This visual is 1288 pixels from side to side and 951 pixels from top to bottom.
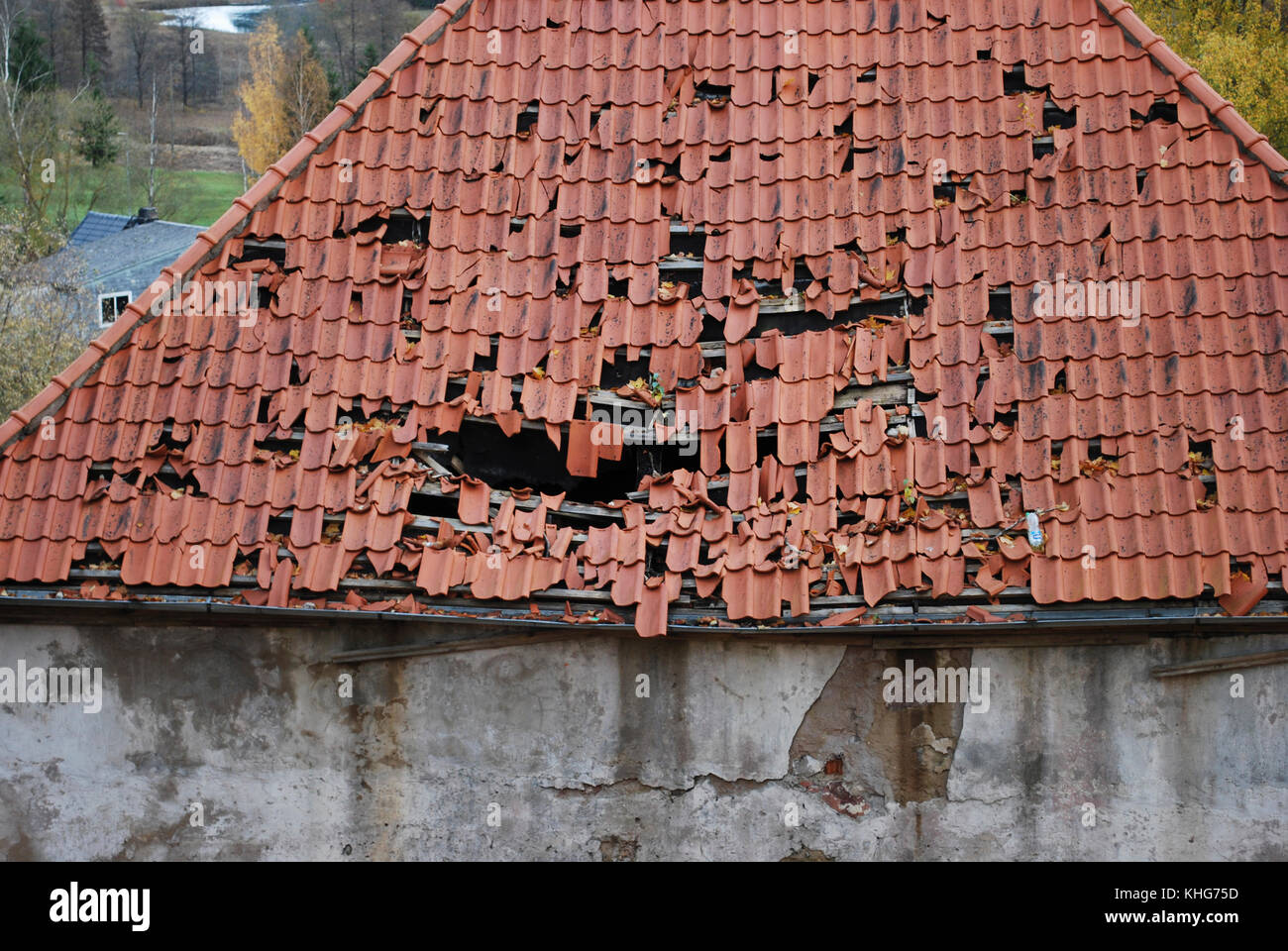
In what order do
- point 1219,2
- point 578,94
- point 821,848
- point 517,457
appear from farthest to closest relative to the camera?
1. point 1219,2
2. point 578,94
3. point 517,457
4. point 821,848

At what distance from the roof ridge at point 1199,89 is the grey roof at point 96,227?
36.5m

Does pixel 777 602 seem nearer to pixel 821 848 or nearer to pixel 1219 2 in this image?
pixel 821 848

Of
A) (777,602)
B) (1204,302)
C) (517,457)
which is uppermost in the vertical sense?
(1204,302)

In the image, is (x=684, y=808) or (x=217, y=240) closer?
(x=684, y=808)

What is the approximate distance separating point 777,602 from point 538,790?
1992 millimetres

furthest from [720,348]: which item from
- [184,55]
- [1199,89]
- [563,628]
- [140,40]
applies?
[184,55]

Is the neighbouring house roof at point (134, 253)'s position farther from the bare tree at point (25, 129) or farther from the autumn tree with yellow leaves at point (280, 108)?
the autumn tree with yellow leaves at point (280, 108)

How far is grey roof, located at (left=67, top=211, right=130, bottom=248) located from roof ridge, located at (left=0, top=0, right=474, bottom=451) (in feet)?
110

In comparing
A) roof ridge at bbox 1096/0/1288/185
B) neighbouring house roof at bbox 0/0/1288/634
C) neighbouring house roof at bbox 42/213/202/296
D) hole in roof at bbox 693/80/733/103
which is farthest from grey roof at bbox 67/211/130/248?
roof ridge at bbox 1096/0/1288/185

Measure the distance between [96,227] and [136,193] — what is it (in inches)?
323

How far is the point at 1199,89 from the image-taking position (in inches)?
318

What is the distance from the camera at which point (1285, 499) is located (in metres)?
6.93

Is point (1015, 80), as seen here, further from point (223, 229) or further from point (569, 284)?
point (223, 229)

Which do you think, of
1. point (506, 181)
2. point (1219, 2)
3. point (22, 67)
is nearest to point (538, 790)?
point (506, 181)
